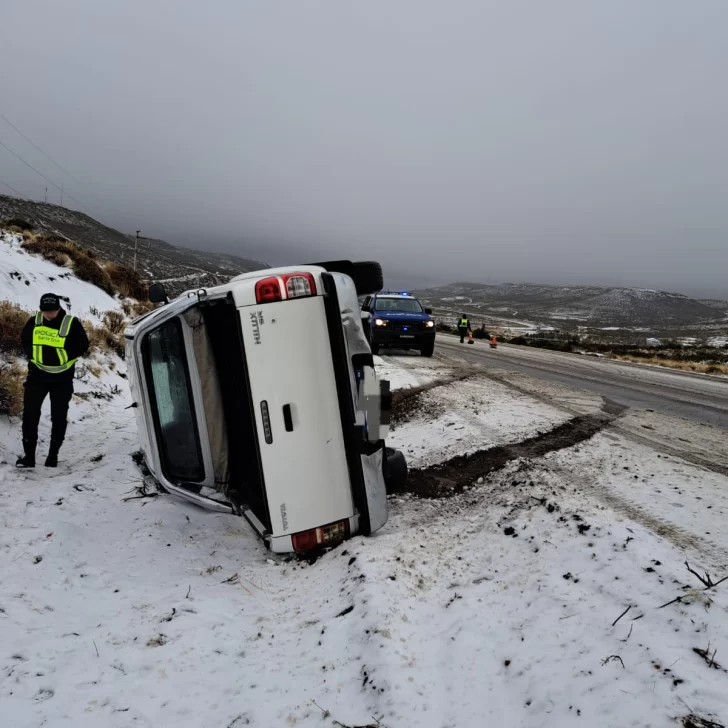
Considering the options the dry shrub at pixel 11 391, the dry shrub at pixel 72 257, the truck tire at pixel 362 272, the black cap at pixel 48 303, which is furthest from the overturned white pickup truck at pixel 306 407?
the dry shrub at pixel 72 257

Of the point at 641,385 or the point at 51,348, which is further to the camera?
the point at 641,385

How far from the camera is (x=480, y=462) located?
15.7ft

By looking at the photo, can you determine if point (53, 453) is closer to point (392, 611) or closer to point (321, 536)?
point (321, 536)

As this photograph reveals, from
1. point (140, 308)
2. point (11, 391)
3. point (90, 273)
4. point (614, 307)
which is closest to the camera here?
point (11, 391)

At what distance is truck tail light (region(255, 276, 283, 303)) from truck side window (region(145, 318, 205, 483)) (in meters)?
1.42

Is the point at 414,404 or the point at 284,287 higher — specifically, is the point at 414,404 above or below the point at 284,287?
below

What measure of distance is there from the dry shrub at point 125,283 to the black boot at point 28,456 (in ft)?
38.3

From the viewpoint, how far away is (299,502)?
305 cm

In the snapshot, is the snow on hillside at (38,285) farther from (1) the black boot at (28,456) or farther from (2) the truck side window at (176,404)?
(2) the truck side window at (176,404)

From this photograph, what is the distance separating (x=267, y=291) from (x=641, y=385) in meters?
9.24

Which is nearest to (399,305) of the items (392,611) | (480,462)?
(480,462)

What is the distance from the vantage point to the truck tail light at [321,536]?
3080 mm

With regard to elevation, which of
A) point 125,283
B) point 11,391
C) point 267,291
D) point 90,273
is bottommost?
point 11,391

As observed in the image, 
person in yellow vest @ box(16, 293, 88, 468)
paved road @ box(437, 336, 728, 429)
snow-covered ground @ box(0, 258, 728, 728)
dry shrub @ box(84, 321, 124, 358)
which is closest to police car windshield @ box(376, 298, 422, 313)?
paved road @ box(437, 336, 728, 429)
